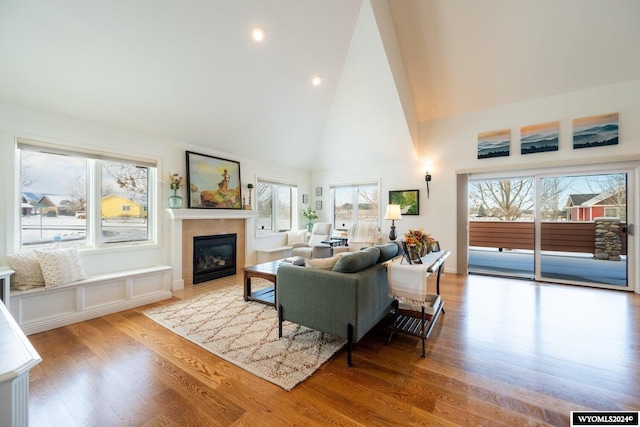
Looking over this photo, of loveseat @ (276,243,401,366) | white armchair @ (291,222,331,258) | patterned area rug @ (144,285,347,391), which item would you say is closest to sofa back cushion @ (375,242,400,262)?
loveseat @ (276,243,401,366)

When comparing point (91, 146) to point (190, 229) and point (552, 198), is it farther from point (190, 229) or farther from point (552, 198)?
point (552, 198)

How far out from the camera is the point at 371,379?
195 cm

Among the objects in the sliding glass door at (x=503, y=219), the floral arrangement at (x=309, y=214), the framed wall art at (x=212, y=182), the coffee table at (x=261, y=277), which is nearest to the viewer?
the coffee table at (x=261, y=277)

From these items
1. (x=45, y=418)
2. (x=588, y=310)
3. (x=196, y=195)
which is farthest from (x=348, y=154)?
(x=45, y=418)

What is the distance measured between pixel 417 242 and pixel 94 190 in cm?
421

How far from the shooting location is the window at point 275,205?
601 centimetres

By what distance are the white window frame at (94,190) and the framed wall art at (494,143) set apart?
5744 millimetres

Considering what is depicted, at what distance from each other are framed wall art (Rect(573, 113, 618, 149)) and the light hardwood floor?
2646 mm

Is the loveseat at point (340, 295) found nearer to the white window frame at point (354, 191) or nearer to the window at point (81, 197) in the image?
the window at point (81, 197)

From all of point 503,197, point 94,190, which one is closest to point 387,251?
point 94,190

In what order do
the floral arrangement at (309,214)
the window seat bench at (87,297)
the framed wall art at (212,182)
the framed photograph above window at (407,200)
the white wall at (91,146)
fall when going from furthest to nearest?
the floral arrangement at (309,214)
the framed photograph above window at (407,200)
the framed wall art at (212,182)
the white wall at (91,146)
the window seat bench at (87,297)

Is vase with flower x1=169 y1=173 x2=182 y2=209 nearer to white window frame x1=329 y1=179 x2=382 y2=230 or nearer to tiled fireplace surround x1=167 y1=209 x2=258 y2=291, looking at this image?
tiled fireplace surround x1=167 y1=209 x2=258 y2=291

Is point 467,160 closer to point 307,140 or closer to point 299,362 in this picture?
point 307,140

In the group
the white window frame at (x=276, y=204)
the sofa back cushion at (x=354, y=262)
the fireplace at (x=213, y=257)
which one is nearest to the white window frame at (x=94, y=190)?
the fireplace at (x=213, y=257)
